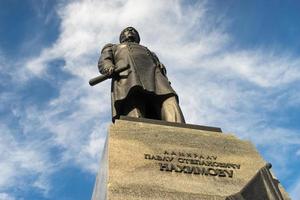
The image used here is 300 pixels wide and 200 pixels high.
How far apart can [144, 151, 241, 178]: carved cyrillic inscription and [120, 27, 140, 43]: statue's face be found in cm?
511

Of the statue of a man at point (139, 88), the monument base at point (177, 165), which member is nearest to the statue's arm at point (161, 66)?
the statue of a man at point (139, 88)

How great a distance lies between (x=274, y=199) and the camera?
4.55m

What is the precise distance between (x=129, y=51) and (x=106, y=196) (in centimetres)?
498

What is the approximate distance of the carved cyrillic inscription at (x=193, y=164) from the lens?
234 inches

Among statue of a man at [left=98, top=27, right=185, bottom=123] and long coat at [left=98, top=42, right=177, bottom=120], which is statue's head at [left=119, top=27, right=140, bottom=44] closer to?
long coat at [left=98, top=42, right=177, bottom=120]

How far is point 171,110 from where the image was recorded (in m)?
8.27

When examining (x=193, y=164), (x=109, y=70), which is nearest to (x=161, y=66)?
(x=109, y=70)

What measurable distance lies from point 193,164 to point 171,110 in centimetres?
228

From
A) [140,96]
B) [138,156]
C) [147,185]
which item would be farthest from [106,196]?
[140,96]

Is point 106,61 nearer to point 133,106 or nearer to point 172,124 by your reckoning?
point 133,106

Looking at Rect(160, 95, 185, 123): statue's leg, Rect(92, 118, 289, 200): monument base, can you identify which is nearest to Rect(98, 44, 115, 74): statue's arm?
Rect(160, 95, 185, 123): statue's leg

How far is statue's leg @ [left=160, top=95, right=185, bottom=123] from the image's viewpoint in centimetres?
810

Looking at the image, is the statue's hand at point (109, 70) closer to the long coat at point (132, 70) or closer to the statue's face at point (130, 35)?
the long coat at point (132, 70)

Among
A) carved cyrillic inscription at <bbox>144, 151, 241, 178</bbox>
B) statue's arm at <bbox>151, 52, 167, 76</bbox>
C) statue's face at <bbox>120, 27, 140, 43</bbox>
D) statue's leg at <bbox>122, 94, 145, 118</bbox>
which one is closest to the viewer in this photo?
carved cyrillic inscription at <bbox>144, 151, 241, 178</bbox>
